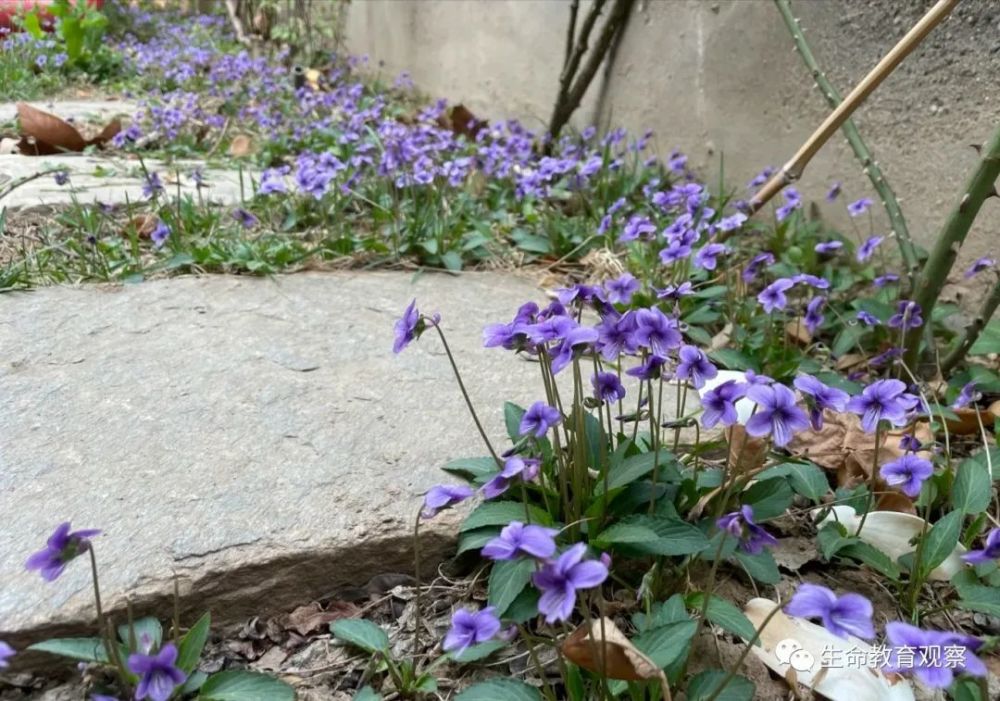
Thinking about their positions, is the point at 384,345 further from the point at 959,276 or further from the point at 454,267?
the point at 959,276

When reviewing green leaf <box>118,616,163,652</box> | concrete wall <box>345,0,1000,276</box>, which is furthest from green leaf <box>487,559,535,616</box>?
concrete wall <box>345,0,1000,276</box>

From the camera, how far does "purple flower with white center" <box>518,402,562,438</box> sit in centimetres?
106

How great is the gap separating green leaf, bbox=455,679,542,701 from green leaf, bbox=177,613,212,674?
1.14 ft

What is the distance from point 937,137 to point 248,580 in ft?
7.34

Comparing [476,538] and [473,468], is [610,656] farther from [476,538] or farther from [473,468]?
[473,468]

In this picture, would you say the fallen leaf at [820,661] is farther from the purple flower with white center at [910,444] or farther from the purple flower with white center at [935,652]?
the purple flower with white center at [910,444]

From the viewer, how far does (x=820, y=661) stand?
3.64ft

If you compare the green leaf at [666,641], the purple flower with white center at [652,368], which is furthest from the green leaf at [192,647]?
the purple flower with white center at [652,368]

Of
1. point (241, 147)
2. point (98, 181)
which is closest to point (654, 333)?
point (98, 181)

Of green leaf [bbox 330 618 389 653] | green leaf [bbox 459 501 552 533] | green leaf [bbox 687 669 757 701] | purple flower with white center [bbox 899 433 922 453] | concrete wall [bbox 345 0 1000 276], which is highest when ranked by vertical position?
concrete wall [bbox 345 0 1000 276]

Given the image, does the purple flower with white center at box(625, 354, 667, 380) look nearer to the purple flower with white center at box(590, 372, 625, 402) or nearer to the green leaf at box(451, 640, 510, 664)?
the purple flower with white center at box(590, 372, 625, 402)

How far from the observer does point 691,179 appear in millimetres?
3297

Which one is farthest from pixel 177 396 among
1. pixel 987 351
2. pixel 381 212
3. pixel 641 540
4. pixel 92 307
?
pixel 987 351

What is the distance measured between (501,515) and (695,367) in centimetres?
36
